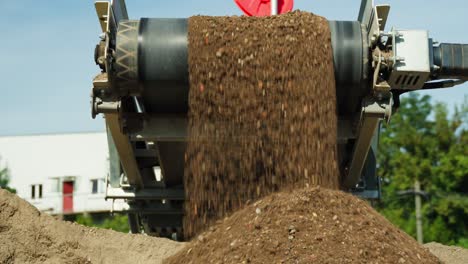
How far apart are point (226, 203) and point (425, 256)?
137 cm

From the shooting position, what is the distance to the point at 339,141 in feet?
21.2

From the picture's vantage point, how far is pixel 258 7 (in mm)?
7180

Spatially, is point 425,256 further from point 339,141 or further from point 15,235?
point 15,235

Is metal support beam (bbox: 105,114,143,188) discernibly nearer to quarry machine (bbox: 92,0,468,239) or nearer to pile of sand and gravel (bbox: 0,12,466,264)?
quarry machine (bbox: 92,0,468,239)

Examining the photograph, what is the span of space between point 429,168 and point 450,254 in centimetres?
2911

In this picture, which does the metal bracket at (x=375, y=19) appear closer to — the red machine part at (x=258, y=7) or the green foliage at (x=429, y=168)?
the red machine part at (x=258, y=7)

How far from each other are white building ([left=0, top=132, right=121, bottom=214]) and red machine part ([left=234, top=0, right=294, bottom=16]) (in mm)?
36962

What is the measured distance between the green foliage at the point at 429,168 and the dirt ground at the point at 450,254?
24.3m

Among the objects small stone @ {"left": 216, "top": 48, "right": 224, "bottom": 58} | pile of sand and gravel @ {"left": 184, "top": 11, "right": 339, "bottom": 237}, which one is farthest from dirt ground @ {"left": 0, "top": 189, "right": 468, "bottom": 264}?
small stone @ {"left": 216, "top": 48, "right": 224, "bottom": 58}

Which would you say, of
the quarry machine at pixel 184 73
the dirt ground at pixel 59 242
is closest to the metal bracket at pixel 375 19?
the quarry machine at pixel 184 73

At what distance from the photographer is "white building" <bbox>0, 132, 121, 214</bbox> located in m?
44.0

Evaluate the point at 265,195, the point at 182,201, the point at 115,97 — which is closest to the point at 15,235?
the point at 115,97

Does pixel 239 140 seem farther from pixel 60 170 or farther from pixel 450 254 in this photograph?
pixel 60 170

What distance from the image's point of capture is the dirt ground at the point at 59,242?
18.1 feet
